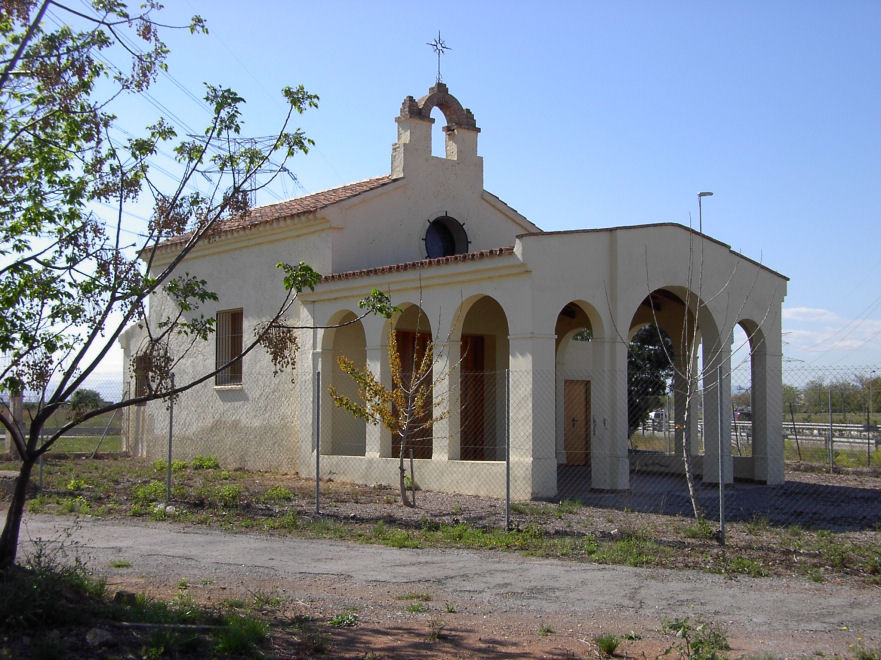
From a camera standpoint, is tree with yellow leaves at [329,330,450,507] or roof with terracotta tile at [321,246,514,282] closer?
tree with yellow leaves at [329,330,450,507]

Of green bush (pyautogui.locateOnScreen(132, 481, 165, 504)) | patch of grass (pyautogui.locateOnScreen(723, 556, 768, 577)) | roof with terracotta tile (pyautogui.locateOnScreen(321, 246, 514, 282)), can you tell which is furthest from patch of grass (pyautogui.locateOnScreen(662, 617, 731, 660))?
green bush (pyautogui.locateOnScreen(132, 481, 165, 504))

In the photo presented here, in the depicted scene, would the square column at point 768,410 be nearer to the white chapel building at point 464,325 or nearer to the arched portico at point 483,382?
the white chapel building at point 464,325

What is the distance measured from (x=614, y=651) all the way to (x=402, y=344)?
12.7 meters

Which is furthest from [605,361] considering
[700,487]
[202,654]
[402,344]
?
[202,654]

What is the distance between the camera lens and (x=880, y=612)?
737 centimetres

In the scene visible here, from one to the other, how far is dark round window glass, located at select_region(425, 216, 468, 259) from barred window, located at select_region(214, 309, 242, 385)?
14.8 ft

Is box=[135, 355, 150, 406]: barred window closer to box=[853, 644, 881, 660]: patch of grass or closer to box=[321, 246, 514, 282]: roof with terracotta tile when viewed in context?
box=[853, 644, 881, 660]: patch of grass

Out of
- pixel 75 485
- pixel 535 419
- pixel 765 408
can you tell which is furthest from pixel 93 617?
pixel 765 408

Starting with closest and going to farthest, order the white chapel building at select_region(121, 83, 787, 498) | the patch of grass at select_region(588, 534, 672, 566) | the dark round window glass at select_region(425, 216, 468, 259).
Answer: the patch of grass at select_region(588, 534, 672, 566), the white chapel building at select_region(121, 83, 787, 498), the dark round window glass at select_region(425, 216, 468, 259)

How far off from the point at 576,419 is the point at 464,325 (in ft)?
12.7

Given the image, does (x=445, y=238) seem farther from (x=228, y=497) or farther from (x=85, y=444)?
(x=85, y=444)

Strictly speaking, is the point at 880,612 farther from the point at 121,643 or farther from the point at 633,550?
the point at 121,643

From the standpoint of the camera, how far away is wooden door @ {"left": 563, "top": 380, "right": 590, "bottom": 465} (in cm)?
2041

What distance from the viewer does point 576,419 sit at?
2089 centimetres
